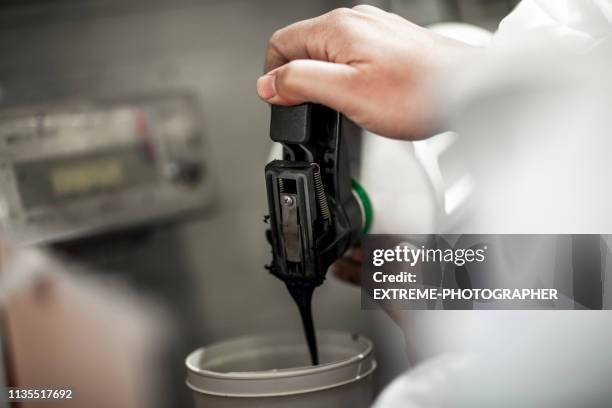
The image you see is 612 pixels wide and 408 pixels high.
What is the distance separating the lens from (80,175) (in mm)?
1326

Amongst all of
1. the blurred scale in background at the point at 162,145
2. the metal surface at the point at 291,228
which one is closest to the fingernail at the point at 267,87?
the metal surface at the point at 291,228

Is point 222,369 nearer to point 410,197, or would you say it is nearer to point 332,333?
point 332,333

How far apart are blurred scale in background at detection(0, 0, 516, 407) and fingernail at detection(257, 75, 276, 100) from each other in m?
0.52

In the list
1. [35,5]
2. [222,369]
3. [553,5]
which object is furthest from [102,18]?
[553,5]

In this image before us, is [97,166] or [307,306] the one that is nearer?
[307,306]

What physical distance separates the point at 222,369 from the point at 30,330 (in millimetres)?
429

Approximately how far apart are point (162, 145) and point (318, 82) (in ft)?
2.77

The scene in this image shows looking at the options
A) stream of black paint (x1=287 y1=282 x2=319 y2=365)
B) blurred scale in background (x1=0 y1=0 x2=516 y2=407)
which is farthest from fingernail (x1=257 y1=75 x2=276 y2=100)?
blurred scale in background (x1=0 y1=0 x2=516 y2=407)

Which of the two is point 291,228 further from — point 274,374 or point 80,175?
point 80,175

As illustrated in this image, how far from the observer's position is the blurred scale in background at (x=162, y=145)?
4.17 ft

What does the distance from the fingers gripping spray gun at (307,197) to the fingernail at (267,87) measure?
18mm

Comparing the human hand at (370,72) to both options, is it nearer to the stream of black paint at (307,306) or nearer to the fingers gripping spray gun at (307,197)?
the fingers gripping spray gun at (307,197)

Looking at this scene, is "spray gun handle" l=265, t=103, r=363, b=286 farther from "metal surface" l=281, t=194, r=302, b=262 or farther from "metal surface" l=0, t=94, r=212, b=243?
"metal surface" l=0, t=94, r=212, b=243

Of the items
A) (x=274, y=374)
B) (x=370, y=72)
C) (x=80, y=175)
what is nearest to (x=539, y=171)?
(x=370, y=72)
